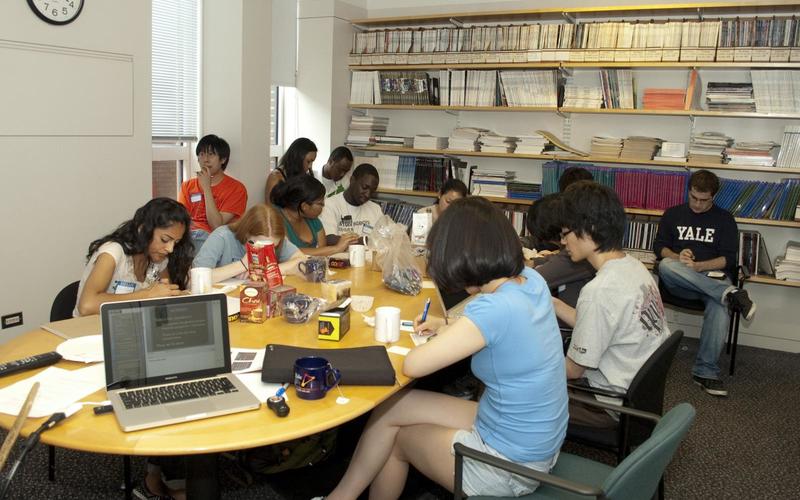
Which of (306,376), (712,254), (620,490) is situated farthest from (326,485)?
(712,254)

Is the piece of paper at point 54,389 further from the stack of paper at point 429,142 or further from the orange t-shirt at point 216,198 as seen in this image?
the stack of paper at point 429,142

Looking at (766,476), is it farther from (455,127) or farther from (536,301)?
(455,127)

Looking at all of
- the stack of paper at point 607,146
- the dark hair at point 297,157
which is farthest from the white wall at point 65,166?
the stack of paper at point 607,146

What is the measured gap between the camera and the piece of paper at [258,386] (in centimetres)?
191

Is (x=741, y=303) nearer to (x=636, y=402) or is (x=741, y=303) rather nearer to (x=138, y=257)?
(x=636, y=402)

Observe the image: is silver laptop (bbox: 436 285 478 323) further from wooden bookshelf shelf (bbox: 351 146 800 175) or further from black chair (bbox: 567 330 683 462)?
wooden bookshelf shelf (bbox: 351 146 800 175)

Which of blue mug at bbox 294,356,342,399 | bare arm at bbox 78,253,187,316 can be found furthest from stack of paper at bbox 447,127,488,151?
blue mug at bbox 294,356,342,399

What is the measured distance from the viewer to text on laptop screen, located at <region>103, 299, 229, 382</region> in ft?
6.02

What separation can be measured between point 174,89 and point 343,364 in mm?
3727

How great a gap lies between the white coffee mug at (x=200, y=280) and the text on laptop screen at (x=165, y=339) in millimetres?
863

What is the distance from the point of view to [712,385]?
428 cm

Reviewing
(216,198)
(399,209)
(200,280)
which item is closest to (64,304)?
(200,280)

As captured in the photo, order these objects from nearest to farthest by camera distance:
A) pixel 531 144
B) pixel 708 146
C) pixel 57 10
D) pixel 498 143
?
pixel 57 10, pixel 708 146, pixel 531 144, pixel 498 143

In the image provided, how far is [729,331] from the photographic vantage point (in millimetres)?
5012
